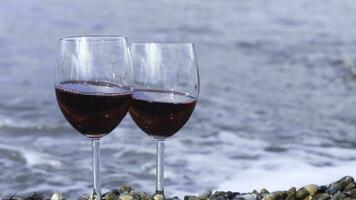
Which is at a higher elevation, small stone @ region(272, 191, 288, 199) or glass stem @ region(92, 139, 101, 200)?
glass stem @ region(92, 139, 101, 200)

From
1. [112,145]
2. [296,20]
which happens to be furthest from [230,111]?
[296,20]

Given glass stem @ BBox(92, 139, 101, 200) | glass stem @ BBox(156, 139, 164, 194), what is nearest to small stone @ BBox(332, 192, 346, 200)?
glass stem @ BBox(156, 139, 164, 194)

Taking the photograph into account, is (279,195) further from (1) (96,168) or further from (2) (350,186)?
(1) (96,168)

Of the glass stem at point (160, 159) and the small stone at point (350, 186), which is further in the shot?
the small stone at point (350, 186)

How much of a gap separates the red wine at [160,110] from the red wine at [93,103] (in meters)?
0.13

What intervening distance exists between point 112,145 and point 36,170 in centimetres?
72

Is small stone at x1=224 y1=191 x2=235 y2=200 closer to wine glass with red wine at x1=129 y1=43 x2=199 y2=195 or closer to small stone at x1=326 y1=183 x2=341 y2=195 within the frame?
small stone at x1=326 y1=183 x2=341 y2=195

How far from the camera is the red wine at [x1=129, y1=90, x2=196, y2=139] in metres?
2.48

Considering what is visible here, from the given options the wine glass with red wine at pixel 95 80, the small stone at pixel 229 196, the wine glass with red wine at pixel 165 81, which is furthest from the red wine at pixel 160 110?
the small stone at pixel 229 196

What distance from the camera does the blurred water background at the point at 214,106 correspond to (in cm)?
454

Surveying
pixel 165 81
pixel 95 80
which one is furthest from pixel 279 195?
pixel 95 80

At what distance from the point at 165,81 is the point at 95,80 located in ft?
0.98

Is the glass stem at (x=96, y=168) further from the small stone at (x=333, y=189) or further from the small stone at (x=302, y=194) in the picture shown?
the small stone at (x=333, y=189)

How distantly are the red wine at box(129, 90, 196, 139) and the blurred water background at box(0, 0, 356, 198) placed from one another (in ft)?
5.34
